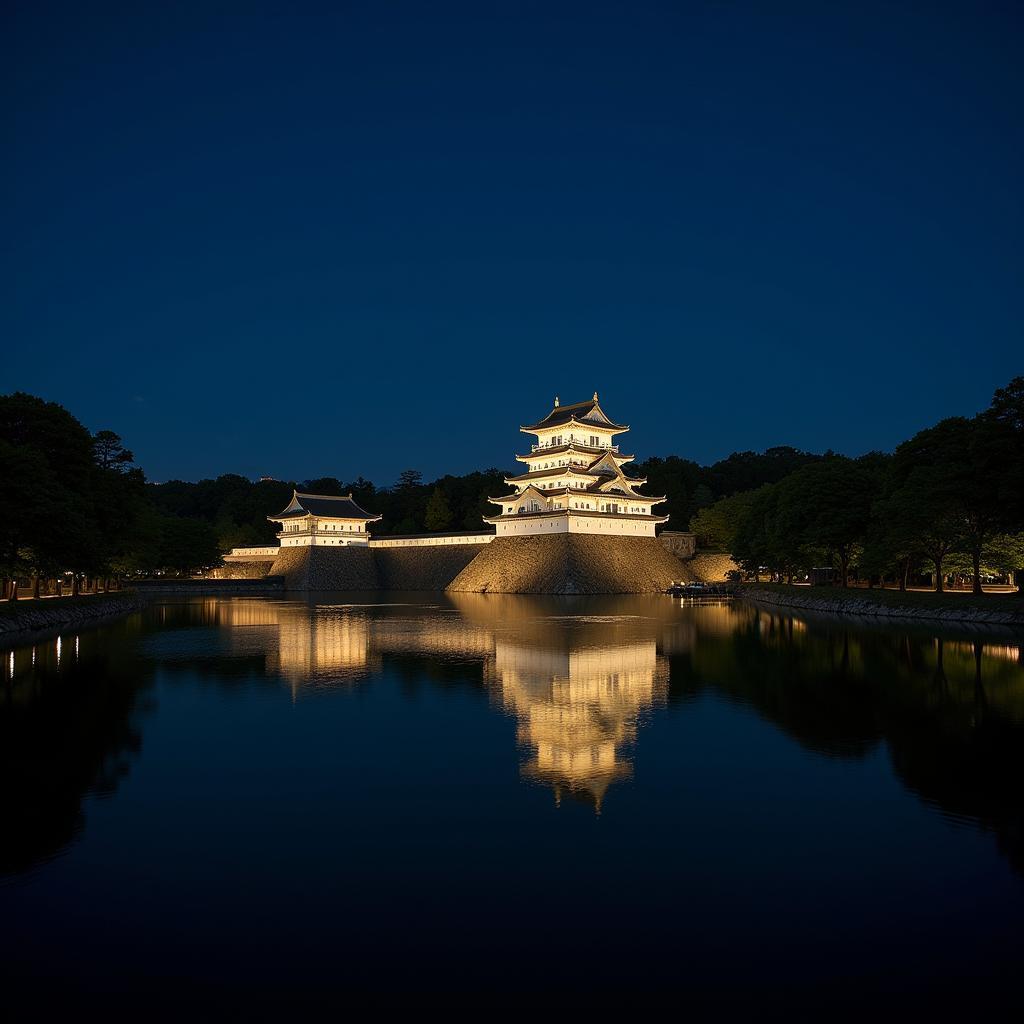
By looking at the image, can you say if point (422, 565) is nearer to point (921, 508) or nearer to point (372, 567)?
point (372, 567)

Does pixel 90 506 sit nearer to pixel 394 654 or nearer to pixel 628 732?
pixel 394 654

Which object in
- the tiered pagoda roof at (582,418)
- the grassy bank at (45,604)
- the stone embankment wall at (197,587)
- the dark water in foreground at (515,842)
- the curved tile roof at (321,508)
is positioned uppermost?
the tiered pagoda roof at (582,418)

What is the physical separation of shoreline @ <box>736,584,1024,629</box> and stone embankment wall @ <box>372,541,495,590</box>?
28134 millimetres

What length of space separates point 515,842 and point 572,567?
150ft

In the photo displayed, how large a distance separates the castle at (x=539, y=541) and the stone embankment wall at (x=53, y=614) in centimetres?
2622

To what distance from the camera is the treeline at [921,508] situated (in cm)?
2698

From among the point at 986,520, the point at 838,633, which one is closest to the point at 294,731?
the point at 838,633

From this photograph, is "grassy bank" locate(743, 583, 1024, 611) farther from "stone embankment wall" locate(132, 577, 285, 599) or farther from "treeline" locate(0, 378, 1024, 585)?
"stone embankment wall" locate(132, 577, 285, 599)

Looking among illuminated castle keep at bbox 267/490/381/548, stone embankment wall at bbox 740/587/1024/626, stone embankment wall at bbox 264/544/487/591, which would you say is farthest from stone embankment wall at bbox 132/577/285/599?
stone embankment wall at bbox 740/587/1024/626

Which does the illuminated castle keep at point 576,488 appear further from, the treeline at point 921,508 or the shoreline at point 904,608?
the shoreline at point 904,608

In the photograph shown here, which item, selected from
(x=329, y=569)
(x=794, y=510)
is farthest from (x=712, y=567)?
(x=329, y=569)

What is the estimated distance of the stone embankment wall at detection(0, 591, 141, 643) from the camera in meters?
25.1

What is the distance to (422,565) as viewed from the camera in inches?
2598

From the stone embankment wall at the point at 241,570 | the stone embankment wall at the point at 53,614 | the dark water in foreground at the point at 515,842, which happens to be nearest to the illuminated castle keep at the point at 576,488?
the stone embankment wall at the point at 241,570
